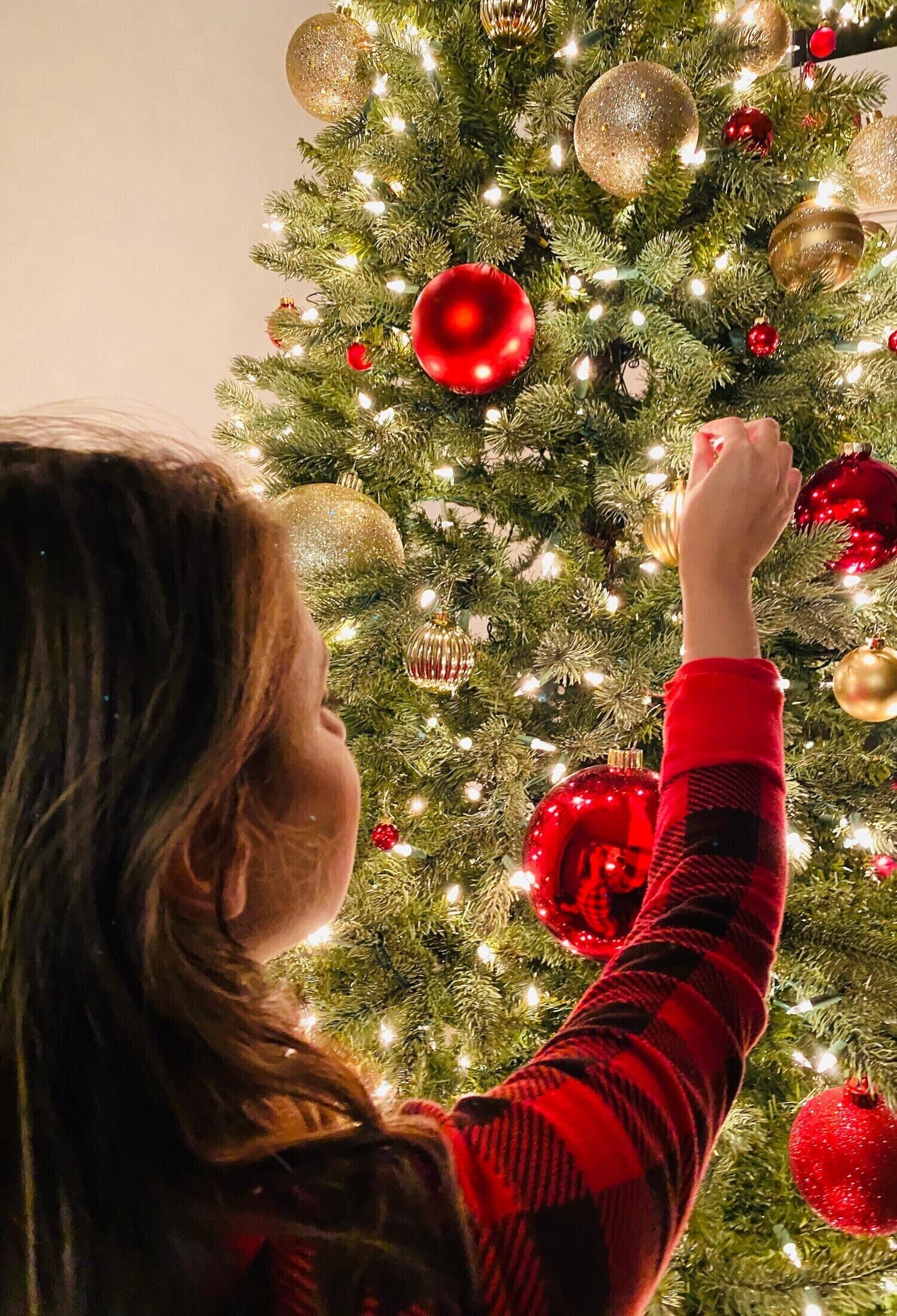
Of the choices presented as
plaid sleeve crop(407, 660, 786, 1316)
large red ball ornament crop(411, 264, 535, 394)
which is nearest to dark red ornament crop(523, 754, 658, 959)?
plaid sleeve crop(407, 660, 786, 1316)

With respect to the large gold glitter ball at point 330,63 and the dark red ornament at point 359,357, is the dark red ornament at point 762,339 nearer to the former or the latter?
the dark red ornament at point 359,357

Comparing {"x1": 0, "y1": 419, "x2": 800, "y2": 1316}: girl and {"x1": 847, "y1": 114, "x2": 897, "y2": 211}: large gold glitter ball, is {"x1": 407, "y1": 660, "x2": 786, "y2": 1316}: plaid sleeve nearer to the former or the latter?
{"x1": 0, "y1": 419, "x2": 800, "y2": 1316}: girl

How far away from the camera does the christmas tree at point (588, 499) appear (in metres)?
0.72

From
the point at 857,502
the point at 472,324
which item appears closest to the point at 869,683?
the point at 857,502

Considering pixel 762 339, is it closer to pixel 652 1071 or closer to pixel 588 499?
pixel 588 499

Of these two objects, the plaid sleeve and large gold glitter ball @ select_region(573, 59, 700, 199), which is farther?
large gold glitter ball @ select_region(573, 59, 700, 199)

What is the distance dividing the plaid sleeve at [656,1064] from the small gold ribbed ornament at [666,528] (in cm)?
24

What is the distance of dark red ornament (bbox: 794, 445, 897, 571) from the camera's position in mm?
662

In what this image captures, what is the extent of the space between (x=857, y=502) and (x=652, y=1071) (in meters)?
0.48

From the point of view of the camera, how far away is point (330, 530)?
767mm

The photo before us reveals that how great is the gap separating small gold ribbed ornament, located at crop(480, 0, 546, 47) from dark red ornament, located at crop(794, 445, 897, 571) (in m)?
0.49

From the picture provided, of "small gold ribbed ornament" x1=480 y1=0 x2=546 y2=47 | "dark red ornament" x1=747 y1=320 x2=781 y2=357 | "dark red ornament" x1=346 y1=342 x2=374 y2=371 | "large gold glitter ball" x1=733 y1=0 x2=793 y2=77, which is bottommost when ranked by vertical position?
"dark red ornament" x1=747 y1=320 x2=781 y2=357

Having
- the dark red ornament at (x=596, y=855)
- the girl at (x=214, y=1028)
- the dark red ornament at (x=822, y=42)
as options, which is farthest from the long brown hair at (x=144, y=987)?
the dark red ornament at (x=822, y=42)

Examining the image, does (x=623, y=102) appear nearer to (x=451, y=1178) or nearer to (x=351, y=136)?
(x=351, y=136)
